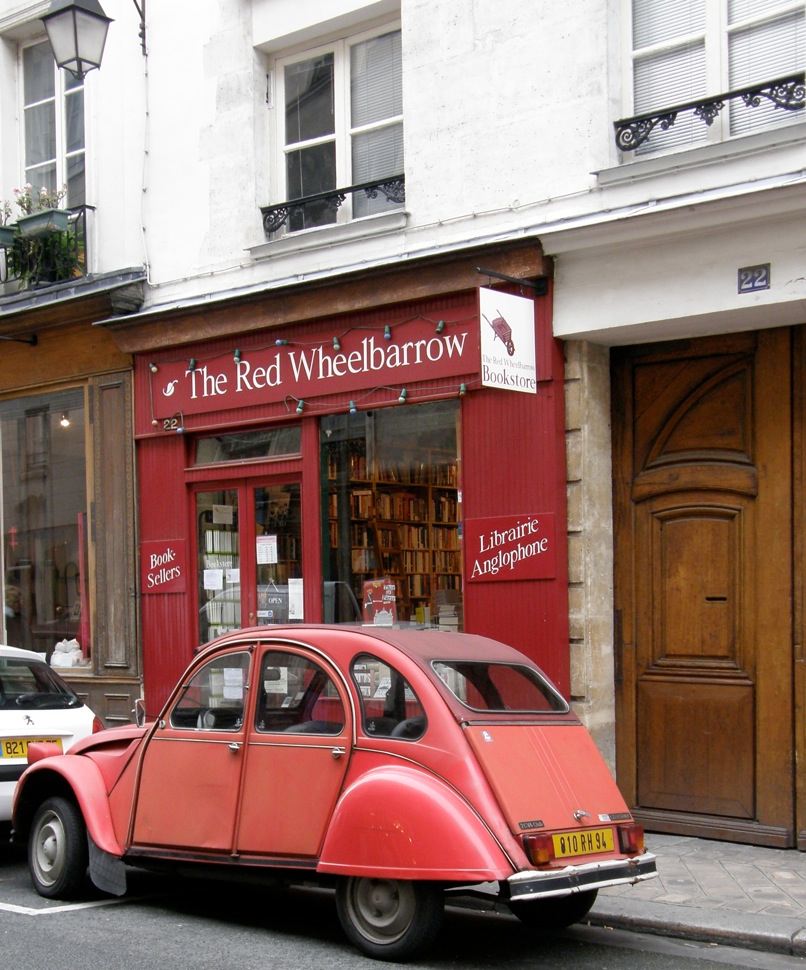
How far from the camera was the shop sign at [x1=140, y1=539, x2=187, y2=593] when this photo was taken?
44.3 ft

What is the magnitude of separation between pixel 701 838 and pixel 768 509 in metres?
2.47

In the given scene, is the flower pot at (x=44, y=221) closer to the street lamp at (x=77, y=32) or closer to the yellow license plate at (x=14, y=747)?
the street lamp at (x=77, y=32)

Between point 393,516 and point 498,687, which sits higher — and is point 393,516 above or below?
above

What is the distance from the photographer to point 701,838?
33.0 ft

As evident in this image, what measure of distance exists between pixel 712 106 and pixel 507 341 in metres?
2.23

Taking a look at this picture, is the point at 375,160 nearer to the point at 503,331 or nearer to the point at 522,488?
the point at 503,331

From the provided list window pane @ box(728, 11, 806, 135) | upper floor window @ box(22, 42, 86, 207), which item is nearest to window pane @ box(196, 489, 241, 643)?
upper floor window @ box(22, 42, 86, 207)

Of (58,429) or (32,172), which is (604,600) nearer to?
(58,429)

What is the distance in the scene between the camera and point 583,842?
265 inches

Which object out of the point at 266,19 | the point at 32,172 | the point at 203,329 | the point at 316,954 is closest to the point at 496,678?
the point at 316,954

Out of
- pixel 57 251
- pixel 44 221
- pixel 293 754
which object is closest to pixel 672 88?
pixel 293 754

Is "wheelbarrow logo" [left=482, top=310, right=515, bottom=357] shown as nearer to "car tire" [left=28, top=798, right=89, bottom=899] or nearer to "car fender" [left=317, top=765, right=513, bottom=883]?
"car fender" [left=317, top=765, right=513, bottom=883]

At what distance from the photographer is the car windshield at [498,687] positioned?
706cm

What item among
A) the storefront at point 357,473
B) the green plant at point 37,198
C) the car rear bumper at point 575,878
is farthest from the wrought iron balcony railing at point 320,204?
the car rear bumper at point 575,878
